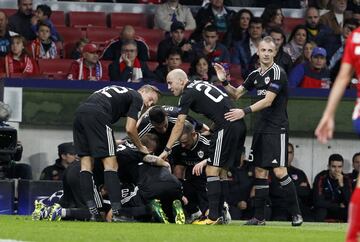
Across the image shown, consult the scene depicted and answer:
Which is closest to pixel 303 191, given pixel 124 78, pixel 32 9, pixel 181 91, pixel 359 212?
pixel 124 78

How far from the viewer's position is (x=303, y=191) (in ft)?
56.7

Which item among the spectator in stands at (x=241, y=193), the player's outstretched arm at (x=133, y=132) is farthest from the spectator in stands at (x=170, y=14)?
the player's outstretched arm at (x=133, y=132)

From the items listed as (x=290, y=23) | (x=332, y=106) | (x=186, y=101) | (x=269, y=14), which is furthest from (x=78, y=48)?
(x=332, y=106)

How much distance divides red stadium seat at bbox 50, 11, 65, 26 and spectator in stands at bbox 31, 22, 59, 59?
147 cm

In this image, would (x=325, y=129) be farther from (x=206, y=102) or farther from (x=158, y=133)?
(x=158, y=133)

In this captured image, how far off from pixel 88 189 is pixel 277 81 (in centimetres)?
238

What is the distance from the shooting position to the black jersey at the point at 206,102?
1352 centimetres

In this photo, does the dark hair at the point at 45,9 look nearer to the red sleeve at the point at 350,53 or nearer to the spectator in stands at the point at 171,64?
the spectator in stands at the point at 171,64

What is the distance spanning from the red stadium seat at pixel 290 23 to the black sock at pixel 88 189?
329 inches

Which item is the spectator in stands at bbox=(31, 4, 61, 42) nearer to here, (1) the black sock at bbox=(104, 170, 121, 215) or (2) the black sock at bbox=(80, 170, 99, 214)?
(2) the black sock at bbox=(80, 170, 99, 214)

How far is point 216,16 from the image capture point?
20453 millimetres

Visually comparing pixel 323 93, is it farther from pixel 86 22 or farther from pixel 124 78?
pixel 86 22

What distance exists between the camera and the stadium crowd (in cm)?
1404

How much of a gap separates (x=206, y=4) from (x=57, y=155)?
458 centimetres
